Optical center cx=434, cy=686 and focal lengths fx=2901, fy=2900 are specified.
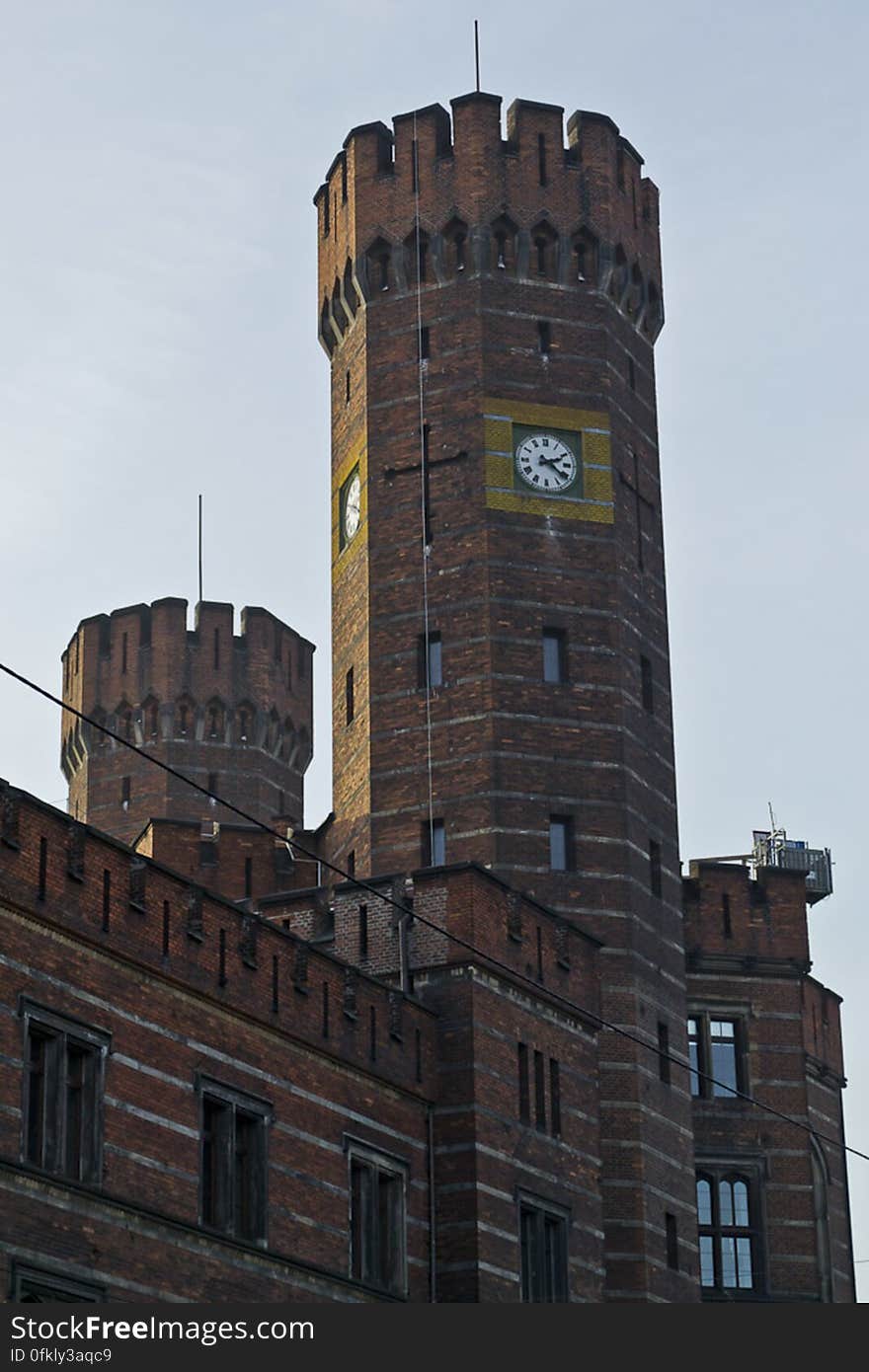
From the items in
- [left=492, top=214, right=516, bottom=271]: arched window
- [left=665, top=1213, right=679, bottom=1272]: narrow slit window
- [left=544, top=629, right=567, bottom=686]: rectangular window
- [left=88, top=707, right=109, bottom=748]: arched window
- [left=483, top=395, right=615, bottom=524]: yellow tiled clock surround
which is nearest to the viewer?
[left=665, top=1213, right=679, bottom=1272]: narrow slit window

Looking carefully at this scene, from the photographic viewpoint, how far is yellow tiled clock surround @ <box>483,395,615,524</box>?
54688 millimetres

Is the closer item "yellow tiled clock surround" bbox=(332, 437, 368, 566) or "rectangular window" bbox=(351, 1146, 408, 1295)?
"rectangular window" bbox=(351, 1146, 408, 1295)

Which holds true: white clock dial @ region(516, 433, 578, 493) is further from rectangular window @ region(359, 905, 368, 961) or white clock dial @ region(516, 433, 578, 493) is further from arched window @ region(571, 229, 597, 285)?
rectangular window @ region(359, 905, 368, 961)

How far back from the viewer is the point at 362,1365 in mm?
25516

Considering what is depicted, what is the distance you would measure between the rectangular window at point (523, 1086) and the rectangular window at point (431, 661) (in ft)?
35.4

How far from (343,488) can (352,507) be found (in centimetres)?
89

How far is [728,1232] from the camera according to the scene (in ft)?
185

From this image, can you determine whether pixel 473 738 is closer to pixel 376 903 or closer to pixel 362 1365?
pixel 376 903

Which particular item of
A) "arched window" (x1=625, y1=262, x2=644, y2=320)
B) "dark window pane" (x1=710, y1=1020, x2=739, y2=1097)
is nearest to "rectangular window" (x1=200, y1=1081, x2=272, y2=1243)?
"dark window pane" (x1=710, y1=1020, x2=739, y2=1097)

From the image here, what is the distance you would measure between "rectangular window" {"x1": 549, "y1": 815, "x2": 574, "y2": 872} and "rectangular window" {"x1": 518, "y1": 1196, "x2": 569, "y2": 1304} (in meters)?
9.42

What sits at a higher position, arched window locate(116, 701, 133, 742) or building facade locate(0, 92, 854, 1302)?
arched window locate(116, 701, 133, 742)

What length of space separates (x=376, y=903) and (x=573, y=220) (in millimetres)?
18214

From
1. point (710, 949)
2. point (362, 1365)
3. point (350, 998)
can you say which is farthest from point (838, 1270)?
point (362, 1365)

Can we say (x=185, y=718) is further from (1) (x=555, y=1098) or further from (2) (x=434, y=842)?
(1) (x=555, y=1098)
